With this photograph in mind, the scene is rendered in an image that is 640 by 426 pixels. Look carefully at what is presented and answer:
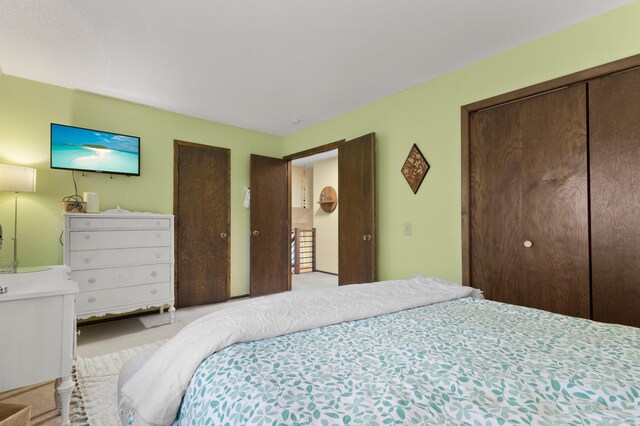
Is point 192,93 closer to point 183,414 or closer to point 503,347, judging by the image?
point 183,414

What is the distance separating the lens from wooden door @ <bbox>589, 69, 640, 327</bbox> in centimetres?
181

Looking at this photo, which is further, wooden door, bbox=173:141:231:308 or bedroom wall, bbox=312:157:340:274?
bedroom wall, bbox=312:157:340:274

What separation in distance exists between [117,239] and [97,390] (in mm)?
1444

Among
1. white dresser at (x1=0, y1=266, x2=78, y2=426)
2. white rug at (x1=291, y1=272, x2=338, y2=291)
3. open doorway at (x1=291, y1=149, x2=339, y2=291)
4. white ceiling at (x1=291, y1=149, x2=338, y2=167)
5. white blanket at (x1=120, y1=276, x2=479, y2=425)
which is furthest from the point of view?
open doorway at (x1=291, y1=149, x2=339, y2=291)

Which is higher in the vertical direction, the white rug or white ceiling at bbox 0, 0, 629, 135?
white ceiling at bbox 0, 0, 629, 135

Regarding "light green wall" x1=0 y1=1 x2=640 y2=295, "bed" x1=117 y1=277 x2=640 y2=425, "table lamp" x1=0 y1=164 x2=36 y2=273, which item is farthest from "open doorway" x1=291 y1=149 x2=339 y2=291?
"bed" x1=117 y1=277 x2=640 y2=425

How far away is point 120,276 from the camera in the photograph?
9.71ft

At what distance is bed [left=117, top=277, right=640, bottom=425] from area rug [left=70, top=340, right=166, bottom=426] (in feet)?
3.19

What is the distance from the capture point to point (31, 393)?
1931 millimetres

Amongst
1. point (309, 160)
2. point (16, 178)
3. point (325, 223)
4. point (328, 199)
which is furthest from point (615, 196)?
point (309, 160)

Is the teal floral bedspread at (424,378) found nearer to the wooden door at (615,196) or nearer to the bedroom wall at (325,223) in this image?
the wooden door at (615,196)

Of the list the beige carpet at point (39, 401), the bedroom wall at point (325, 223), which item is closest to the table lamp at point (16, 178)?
the beige carpet at point (39, 401)

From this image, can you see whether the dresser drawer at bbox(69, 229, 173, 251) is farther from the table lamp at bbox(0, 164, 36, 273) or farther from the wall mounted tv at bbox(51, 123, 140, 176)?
the wall mounted tv at bbox(51, 123, 140, 176)

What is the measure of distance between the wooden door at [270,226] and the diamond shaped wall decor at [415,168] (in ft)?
7.12
